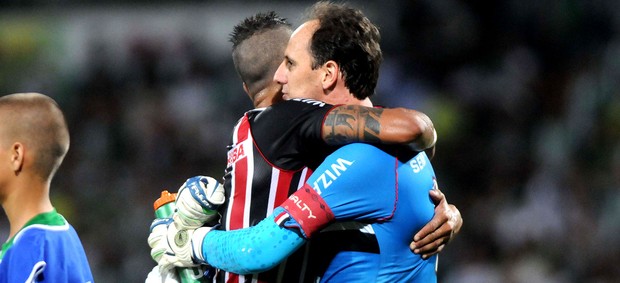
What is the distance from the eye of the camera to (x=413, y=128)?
122 inches

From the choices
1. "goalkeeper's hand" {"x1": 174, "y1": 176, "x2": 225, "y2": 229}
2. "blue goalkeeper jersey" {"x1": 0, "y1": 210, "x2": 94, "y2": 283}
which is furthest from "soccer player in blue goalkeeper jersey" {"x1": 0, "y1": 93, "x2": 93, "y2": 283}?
"goalkeeper's hand" {"x1": 174, "y1": 176, "x2": 225, "y2": 229}

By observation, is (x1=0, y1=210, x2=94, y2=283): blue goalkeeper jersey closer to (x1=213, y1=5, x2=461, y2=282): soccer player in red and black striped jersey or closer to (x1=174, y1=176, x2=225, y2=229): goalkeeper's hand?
(x1=174, y1=176, x2=225, y2=229): goalkeeper's hand

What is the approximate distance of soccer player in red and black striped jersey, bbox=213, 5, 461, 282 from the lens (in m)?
3.10

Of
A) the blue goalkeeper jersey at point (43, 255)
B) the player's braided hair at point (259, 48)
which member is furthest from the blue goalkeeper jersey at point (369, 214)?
the blue goalkeeper jersey at point (43, 255)

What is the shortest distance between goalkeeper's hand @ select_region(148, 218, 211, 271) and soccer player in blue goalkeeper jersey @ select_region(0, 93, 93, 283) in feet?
0.99

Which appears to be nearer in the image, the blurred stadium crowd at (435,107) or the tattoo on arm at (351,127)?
the tattoo on arm at (351,127)

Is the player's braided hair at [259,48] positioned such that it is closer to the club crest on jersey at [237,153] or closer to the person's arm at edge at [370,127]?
the club crest on jersey at [237,153]

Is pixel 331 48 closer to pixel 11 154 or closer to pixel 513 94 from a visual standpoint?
pixel 11 154

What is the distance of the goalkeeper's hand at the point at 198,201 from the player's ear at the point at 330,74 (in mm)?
540

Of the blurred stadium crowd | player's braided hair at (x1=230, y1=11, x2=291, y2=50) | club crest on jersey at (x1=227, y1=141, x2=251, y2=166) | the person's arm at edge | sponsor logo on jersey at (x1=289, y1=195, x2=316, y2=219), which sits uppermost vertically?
player's braided hair at (x1=230, y1=11, x2=291, y2=50)

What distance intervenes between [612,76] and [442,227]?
643 cm

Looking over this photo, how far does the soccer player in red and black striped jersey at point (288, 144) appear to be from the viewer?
10.2 ft

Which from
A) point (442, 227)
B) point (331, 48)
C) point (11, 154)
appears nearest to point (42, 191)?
point (11, 154)

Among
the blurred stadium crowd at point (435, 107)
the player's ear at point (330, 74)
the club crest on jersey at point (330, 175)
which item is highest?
the player's ear at point (330, 74)
